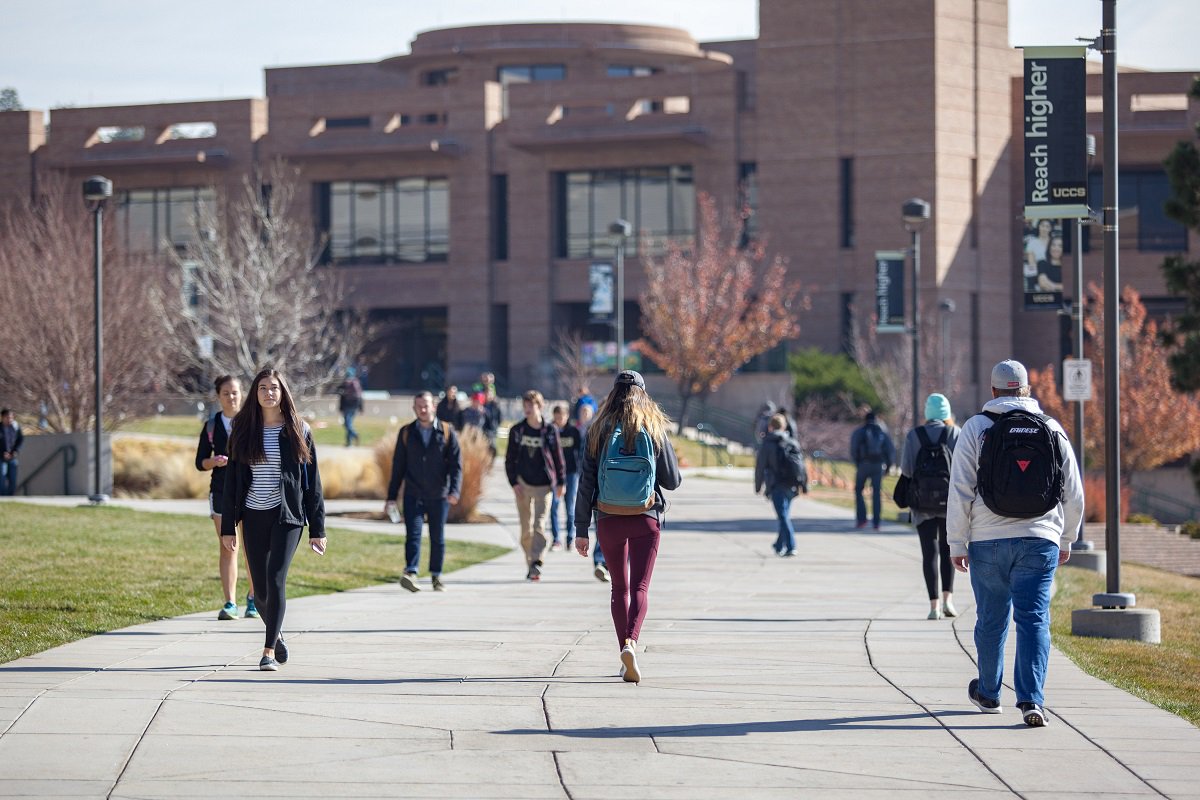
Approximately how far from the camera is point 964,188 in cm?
5756

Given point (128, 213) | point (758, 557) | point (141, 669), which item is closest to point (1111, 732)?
point (141, 669)

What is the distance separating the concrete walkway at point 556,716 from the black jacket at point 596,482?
942 mm

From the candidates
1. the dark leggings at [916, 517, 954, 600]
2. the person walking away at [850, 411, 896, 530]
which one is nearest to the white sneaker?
the dark leggings at [916, 517, 954, 600]

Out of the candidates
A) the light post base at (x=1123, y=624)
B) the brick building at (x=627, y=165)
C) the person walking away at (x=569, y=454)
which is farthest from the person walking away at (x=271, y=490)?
the brick building at (x=627, y=165)

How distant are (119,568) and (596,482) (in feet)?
22.7

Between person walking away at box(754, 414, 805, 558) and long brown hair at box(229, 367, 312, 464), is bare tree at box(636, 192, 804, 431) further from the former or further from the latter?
long brown hair at box(229, 367, 312, 464)

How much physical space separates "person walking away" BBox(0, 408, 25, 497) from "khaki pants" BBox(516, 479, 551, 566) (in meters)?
13.9

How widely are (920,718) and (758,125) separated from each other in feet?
172

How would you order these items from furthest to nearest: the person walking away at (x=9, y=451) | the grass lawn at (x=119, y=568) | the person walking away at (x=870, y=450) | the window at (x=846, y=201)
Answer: the window at (x=846, y=201)
the person walking away at (x=9, y=451)
the person walking away at (x=870, y=450)
the grass lawn at (x=119, y=568)

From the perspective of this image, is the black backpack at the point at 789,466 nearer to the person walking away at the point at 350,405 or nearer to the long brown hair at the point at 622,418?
the long brown hair at the point at 622,418

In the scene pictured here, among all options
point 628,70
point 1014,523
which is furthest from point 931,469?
point 628,70

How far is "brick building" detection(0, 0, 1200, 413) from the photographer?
57094mm

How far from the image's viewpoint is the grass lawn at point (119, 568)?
38.2ft

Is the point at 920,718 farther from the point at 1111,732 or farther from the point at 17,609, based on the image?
the point at 17,609
